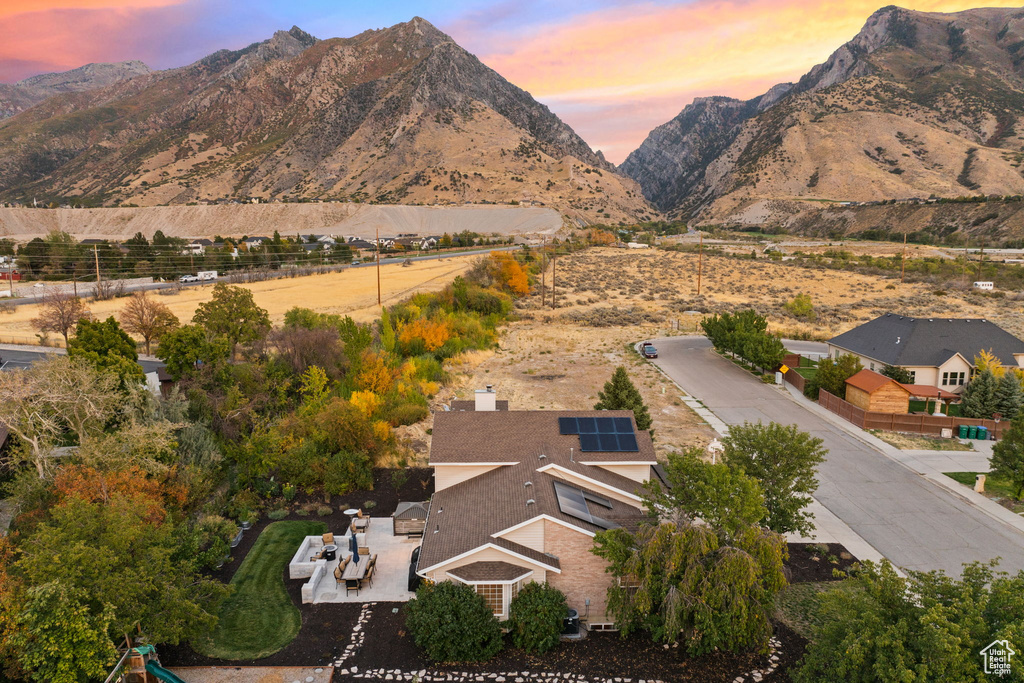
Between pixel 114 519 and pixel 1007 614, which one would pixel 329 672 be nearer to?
pixel 114 519

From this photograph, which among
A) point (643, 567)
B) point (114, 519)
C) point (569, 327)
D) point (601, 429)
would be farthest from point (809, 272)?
point (114, 519)

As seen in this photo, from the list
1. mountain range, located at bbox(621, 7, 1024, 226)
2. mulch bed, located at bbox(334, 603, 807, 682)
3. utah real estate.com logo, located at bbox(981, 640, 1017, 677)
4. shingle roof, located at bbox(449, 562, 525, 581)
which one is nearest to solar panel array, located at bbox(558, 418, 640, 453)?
shingle roof, located at bbox(449, 562, 525, 581)

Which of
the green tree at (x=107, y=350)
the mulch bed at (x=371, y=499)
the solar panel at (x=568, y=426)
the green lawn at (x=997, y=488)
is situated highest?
the green tree at (x=107, y=350)

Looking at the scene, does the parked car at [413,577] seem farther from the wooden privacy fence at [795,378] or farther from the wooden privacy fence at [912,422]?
the wooden privacy fence at [795,378]

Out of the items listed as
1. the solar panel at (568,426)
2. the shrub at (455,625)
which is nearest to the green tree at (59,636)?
the shrub at (455,625)

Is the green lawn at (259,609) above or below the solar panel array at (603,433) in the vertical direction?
below

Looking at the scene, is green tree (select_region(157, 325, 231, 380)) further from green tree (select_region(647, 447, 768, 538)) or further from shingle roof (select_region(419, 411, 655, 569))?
green tree (select_region(647, 447, 768, 538))

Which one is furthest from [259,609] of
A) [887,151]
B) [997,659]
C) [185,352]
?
[887,151]
